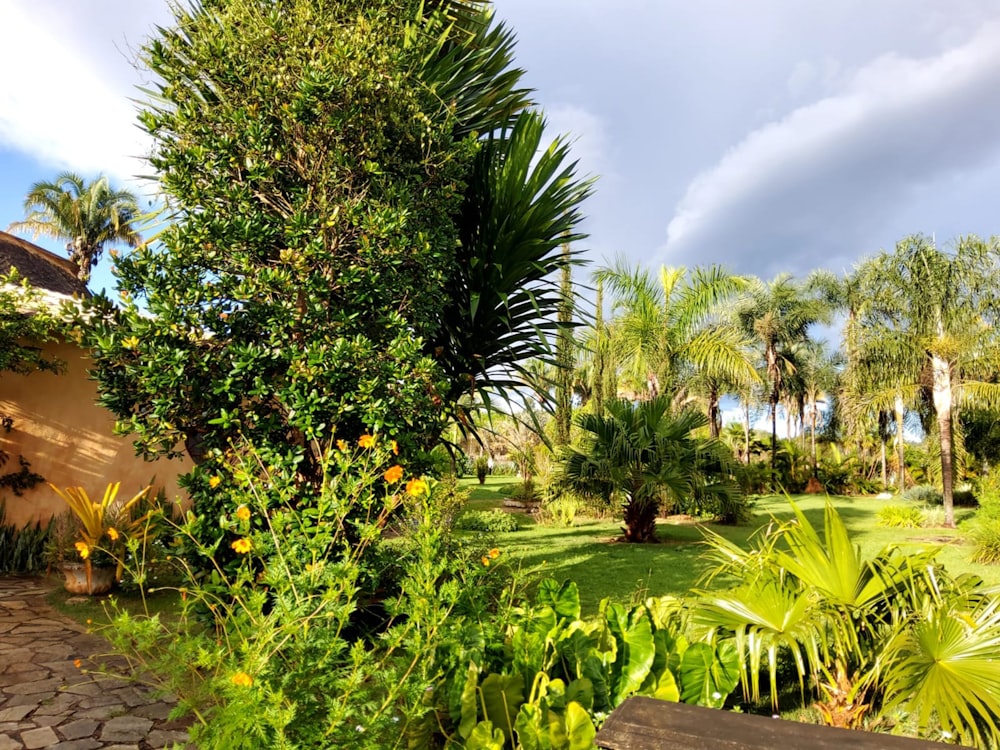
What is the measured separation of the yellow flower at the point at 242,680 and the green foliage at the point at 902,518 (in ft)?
50.4

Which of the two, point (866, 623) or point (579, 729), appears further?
point (866, 623)

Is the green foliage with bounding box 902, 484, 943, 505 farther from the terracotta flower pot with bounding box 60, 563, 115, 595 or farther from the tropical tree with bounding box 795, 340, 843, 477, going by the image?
the terracotta flower pot with bounding box 60, 563, 115, 595

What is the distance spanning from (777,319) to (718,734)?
28.9m

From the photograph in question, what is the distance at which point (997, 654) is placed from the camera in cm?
252

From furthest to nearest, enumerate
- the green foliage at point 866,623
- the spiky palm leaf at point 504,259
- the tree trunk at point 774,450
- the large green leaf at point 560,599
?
1. the tree trunk at point 774,450
2. the spiky palm leaf at point 504,259
3. the large green leaf at point 560,599
4. the green foliage at point 866,623

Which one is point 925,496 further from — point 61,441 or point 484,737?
point 61,441

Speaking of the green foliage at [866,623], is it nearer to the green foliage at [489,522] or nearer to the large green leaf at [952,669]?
the large green leaf at [952,669]

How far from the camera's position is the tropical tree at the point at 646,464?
970 cm

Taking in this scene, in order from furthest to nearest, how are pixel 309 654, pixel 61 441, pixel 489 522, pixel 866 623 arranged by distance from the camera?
pixel 489 522 < pixel 61 441 < pixel 866 623 < pixel 309 654

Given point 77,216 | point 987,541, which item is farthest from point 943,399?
point 77,216

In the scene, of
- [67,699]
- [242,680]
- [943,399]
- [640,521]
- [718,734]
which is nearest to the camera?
[718,734]

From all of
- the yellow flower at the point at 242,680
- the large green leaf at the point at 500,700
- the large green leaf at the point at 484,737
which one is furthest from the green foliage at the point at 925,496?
the yellow flower at the point at 242,680

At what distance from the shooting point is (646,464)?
982 centimetres

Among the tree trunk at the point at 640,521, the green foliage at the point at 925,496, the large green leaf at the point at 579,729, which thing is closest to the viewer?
the large green leaf at the point at 579,729
